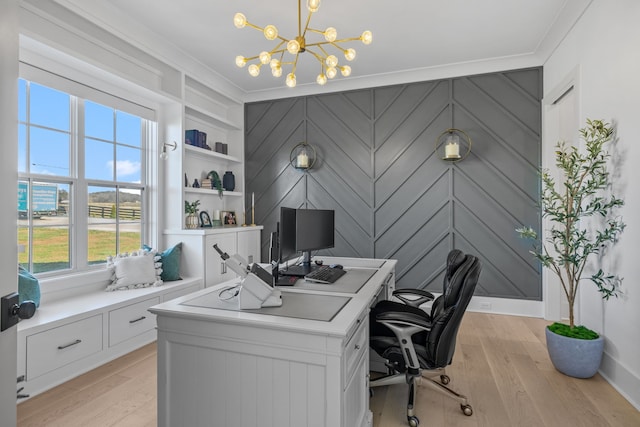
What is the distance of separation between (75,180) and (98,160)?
1.05 ft

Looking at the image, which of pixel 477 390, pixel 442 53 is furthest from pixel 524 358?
pixel 442 53

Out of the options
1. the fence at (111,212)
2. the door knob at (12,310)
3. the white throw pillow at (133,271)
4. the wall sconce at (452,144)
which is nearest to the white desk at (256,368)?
the door knob at (12,310)

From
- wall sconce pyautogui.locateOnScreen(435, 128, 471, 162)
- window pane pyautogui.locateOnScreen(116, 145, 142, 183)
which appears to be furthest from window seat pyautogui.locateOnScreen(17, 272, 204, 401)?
wall sconce pyautogui.locateOnScreen(435, 128, 471, 162)

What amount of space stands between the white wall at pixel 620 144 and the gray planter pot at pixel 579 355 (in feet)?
0.29

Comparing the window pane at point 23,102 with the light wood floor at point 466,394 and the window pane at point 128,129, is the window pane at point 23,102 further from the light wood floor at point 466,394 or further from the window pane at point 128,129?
the light wood floor at point 466,394

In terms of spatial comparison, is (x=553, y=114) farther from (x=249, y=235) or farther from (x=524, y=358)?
(x=249, y=235)

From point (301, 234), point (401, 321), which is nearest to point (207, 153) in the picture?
point (301, 234)

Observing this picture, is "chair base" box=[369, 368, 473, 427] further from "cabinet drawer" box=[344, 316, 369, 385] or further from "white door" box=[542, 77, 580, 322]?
"white door" box=[542, 77, 580, 322]

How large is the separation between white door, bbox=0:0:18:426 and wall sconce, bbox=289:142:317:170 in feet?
11.5

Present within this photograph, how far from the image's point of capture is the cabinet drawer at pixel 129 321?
8.57 ft

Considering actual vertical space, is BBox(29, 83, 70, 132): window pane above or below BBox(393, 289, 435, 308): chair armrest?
above

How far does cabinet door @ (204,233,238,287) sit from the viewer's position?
364 cm

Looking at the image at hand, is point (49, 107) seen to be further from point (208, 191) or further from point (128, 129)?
point (208, 191)

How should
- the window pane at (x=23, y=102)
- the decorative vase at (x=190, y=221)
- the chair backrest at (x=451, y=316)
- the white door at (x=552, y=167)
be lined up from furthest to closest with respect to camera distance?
the decorative vase at (x=190, y=221), the white door at (x=552, y=167), the window pane at (x=23, y=102), the chair backrest at (x=451, y=316)
